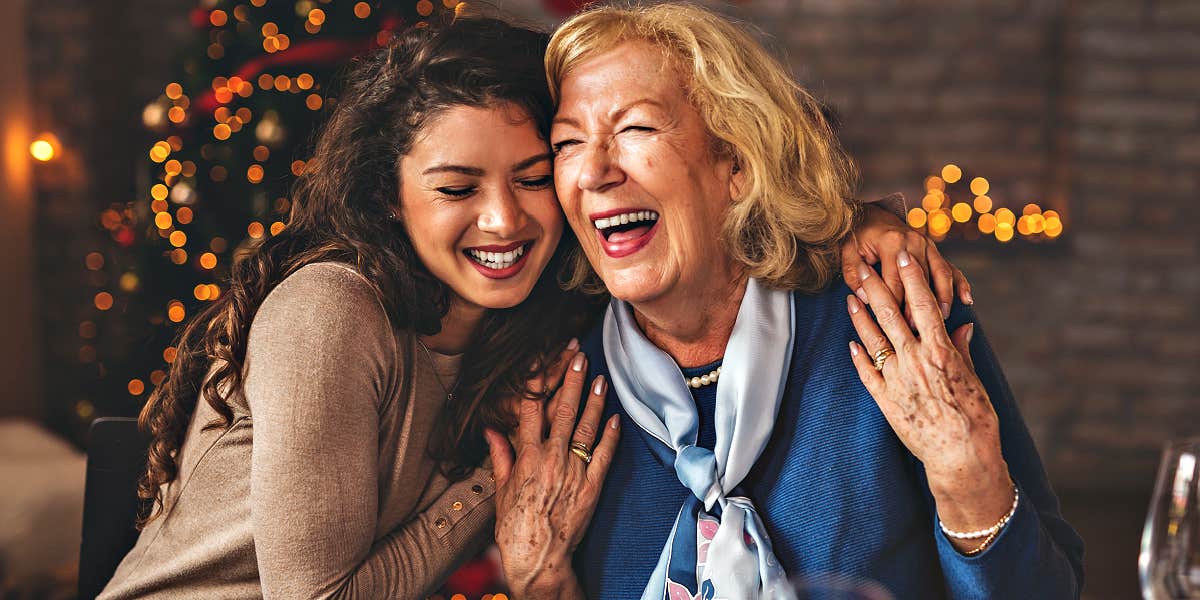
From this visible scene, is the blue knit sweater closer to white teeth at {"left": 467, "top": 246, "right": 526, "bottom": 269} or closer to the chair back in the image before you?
white teeth at {"left": 467, "top": 246, "right": 526, "bottom": 269}

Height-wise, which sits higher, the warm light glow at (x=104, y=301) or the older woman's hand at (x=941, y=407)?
the older woman's hand at (x=941, y=407)

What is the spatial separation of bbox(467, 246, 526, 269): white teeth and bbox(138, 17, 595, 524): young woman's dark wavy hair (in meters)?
0.07

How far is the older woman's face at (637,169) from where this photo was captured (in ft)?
4.71

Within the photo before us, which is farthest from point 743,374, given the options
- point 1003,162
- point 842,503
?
point 1003,162

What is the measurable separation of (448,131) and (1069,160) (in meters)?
3.63

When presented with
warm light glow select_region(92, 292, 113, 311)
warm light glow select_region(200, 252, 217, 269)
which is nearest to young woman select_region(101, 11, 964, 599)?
warm light glow select_region(200, 252, 217, 269)

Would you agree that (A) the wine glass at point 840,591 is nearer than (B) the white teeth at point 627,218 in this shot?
Yes

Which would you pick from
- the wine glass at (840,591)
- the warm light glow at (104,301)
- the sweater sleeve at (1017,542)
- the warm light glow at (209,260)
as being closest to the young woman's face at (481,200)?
the sweater sleeve at (1017,542)

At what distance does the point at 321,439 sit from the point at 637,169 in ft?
1.71

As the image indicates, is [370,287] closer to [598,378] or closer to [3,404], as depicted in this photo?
[598,378]

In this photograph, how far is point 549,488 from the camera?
1451 millimetres

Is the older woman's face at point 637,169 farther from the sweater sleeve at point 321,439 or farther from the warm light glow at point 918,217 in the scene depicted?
the warm light glow at point 918,217

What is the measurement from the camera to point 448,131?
1.40 m

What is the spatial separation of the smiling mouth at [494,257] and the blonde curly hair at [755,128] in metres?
0.22
